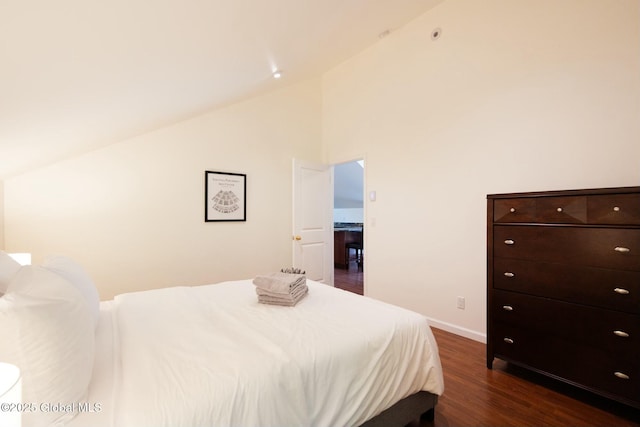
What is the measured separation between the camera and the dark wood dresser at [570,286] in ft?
5.29

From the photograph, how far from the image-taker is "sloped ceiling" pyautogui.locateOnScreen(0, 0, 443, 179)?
1052mm

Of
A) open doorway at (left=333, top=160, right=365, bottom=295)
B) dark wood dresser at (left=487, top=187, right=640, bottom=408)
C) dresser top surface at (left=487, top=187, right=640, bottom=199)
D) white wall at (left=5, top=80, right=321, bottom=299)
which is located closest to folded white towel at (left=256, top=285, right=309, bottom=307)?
dark wood dresser at (left=487, top=187, right=640, bottom=408)

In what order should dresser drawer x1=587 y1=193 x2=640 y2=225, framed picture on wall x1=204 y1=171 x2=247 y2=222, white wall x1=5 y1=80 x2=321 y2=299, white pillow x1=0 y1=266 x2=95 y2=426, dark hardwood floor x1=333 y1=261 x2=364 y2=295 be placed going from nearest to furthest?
white pillow x1=0 y1=266 x2=95 y2=426, dresser drawer x1=587 y1=193 x2=640 y2=225, white wall x1=5 y1=80 x2=321 y2=299, framed picture on wall x1=204 y1=171 x2=247 y2=222, dark hardwood floor x1=333 y1=261 x2=364 y2=295

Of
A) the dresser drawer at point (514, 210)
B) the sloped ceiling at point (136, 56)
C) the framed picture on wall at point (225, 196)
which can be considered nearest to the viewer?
the sloped ceiling at point (136, 56)

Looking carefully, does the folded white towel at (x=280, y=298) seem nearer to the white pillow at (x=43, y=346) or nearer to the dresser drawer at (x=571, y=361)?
the white pillow at (x=43, y=346)

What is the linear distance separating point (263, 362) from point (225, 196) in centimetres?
271

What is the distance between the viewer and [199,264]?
10.9ft

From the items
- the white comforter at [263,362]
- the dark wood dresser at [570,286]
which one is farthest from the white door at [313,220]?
the dark wood dresser at [570,286]

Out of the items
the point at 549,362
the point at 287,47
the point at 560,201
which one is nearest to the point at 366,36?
the point at 287,47

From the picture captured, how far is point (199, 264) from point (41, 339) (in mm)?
2510

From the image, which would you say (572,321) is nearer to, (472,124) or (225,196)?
(472,124)

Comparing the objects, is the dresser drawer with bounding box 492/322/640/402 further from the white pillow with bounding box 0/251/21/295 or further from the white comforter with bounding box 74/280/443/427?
the white pillow with bounding box 0/251/21/295

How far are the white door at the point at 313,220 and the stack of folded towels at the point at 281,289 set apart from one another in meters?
2.02

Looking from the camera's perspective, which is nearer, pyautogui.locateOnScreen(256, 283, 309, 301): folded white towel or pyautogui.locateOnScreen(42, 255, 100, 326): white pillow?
pyautogui.locateOnScreen(42, 255, 100, 326): white pillow
